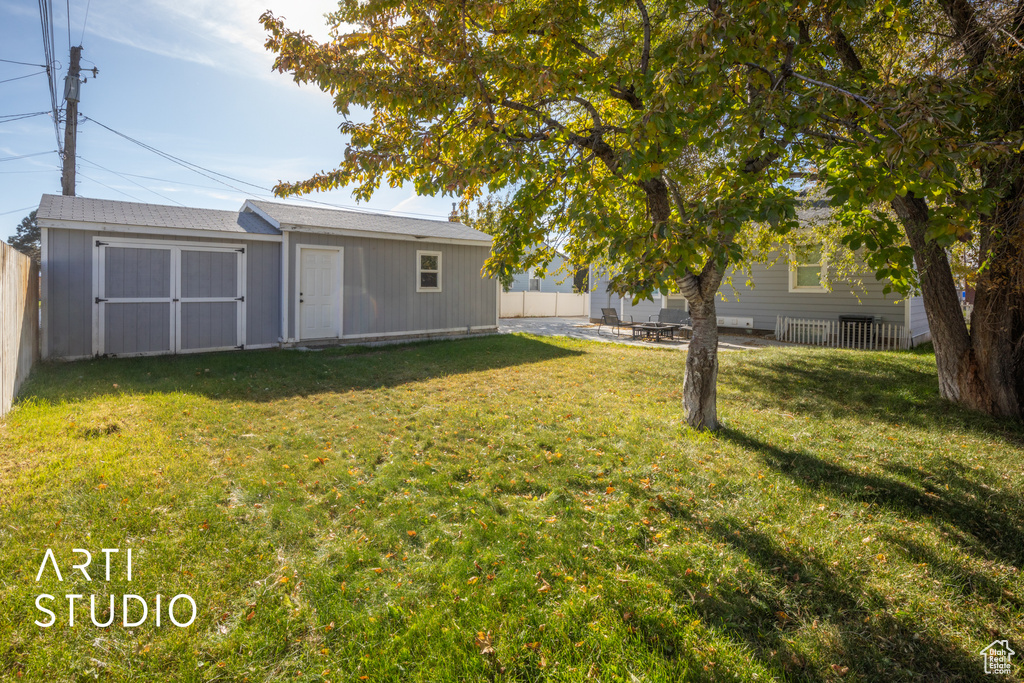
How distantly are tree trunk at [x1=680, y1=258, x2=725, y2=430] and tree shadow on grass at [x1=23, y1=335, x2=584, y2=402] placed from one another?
172 inches

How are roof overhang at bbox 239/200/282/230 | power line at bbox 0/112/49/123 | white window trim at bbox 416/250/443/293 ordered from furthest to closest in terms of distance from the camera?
power line at bbox 0/112/49/123 → white window trim at bbox 416/250/443/293 → roof overhang at bbox 239/200/282/230

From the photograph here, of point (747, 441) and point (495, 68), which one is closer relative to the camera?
point (495, 68)

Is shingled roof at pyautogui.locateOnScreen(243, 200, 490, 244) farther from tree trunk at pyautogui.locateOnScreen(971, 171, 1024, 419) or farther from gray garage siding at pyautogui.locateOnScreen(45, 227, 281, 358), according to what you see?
tree trunk at pyautogui.locateOnScreen(971, 171, 1024, 419)

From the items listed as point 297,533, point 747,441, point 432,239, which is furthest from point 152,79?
point 747,441

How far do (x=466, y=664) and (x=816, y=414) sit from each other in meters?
5.91

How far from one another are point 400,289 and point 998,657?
39.9ft

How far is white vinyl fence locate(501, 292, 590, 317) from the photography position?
2541 cm

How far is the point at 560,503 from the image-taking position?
384cm

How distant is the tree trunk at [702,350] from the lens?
5.19 m

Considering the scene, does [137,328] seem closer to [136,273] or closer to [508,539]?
[136,273]

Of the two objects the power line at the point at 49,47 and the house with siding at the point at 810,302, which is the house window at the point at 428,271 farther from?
the power line at the point at 49,47

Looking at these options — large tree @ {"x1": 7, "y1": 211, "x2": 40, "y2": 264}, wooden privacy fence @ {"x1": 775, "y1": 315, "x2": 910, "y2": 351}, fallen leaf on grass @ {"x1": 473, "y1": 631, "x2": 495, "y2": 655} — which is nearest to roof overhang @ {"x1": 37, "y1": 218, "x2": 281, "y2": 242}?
fallen leaf on grass @ {"x1": 473, "y1": 631, "x2": 495, "y2": 655}

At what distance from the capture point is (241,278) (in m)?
10.9

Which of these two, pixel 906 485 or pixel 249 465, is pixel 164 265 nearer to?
pixel 249 465
